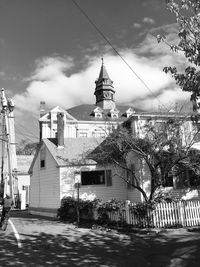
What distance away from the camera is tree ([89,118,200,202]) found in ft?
57.4

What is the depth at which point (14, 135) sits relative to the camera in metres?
34.2

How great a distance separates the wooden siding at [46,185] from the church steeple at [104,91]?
45.8 meters

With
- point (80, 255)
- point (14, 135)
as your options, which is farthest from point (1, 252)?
point (14, 135)

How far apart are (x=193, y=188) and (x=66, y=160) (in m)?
8.27

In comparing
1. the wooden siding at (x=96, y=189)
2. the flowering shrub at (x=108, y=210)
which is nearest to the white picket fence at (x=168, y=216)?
the flowering shrub at (x=108, y=210)

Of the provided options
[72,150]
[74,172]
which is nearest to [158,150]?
[74,172]

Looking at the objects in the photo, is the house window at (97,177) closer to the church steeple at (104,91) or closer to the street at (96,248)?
the street at (96,248)

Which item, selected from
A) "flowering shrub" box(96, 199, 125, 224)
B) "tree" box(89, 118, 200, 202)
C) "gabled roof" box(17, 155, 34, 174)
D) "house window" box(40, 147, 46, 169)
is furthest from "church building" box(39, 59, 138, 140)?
"flowering shrub" box(96, 199, 125, 224)

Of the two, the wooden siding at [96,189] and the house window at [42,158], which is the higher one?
the house window at [42,158]

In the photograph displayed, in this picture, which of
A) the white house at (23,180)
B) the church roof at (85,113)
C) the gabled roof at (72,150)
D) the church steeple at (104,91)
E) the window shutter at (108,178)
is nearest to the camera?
the gabled roof at (72,150)

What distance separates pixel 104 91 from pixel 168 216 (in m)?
59.1

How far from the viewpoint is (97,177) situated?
21.2 m

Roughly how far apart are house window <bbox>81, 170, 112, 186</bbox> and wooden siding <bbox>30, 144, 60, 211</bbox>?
5.72 feet

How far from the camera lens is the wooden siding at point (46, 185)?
68.6 feet
